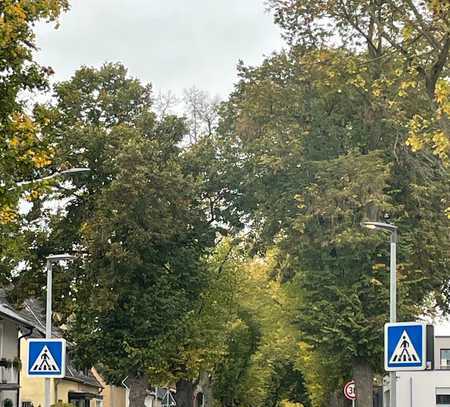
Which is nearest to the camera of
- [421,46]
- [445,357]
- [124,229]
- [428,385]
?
[421,46]

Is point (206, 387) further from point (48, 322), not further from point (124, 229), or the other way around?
point (48, 322)

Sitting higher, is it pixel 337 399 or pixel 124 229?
pixel 124 229

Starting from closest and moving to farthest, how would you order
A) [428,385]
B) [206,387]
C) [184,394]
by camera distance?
[184,394] → [206,387] → [428,385]

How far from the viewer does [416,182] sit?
36.7 meters

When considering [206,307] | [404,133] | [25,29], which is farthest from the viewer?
[206,307]

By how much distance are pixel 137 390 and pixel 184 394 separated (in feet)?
29.7

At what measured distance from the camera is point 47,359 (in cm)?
2420

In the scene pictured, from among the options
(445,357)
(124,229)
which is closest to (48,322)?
(124,229)

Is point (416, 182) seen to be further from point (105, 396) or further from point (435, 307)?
point (105, 396)

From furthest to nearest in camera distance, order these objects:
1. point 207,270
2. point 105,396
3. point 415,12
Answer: point 105,396
point 207,270
point 415,12

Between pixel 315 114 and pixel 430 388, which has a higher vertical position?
Result: pixel 315 114

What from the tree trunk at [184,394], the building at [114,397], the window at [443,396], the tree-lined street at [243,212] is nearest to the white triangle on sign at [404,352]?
the tree-lined street at [243,212]

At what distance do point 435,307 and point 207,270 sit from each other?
9448mm

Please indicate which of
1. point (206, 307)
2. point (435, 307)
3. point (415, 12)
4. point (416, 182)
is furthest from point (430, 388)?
point (415, 12)
